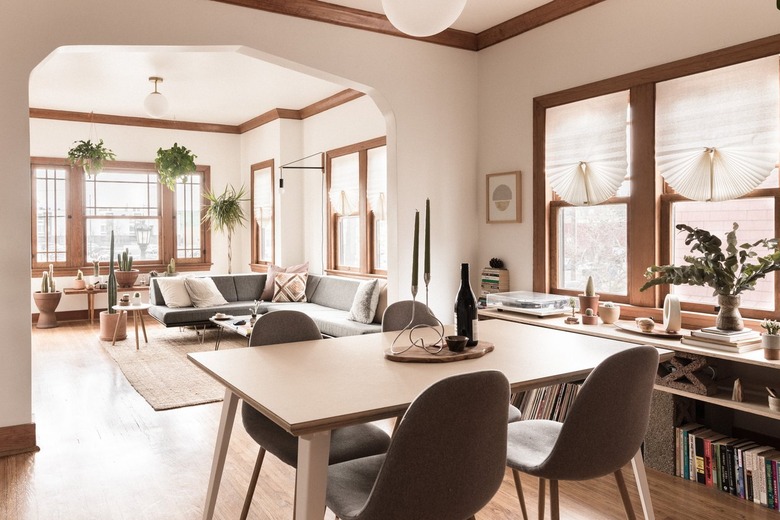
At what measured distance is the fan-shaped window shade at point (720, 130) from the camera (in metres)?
3.16

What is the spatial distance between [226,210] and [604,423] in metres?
7.97

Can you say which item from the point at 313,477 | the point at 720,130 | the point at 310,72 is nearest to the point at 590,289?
the point at 720,130

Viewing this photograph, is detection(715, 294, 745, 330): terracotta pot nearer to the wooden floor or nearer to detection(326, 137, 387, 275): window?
the wooden floor

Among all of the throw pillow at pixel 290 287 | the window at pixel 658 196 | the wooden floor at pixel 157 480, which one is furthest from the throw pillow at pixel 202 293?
the window at pixel 658 196

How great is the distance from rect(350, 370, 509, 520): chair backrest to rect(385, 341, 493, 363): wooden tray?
0.57 metres

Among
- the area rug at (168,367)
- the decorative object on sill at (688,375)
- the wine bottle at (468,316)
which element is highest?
the wine bottle at (468,316)

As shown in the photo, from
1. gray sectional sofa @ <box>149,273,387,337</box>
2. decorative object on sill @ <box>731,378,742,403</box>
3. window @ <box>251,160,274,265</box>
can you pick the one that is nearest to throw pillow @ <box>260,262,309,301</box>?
gray sectional sofa @ <box>149,273,387,337</box>

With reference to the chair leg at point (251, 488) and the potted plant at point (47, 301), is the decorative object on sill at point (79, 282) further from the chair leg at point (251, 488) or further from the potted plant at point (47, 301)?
the chair leg at point (251, 488)

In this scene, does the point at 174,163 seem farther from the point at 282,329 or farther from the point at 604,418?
the point at 604,418

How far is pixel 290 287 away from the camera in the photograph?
24.4 ft

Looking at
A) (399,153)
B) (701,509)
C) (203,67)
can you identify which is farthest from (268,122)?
(701,509)

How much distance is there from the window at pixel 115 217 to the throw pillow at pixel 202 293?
85.1 inches

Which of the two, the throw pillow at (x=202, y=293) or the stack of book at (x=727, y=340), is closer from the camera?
the stack of book at (x=727, y=340)

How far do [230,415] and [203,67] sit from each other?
474cm
